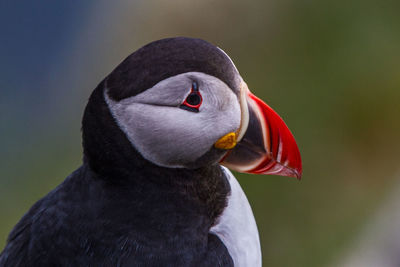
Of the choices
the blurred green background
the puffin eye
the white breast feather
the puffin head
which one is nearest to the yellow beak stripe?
the puffin head

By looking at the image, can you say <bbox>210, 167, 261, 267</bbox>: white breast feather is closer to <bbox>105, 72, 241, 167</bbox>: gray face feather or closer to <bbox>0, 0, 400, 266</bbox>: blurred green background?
<bbox>105, 72, 241, 167</bbox>: gray face feather

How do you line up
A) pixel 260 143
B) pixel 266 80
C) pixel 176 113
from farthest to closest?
pixel 266 80 < pixel 260 143 < pixel 176 113

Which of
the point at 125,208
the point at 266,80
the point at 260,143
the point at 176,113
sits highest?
the point at 176,113

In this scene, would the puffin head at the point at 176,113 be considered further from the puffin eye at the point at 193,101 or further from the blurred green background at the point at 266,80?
the blurred green background at the point at 266,80

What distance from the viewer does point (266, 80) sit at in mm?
2756

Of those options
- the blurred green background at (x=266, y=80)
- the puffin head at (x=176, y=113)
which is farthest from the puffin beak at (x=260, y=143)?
the blurred green background at (x=266, y=80)

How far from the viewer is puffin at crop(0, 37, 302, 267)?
100cm

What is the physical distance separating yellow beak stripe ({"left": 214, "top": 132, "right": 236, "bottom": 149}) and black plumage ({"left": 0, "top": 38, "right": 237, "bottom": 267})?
0.32 feet

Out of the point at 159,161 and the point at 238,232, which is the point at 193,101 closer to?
the point at 159,161

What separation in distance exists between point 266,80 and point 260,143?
1.69 metres

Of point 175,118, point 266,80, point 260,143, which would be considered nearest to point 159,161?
point 175,118

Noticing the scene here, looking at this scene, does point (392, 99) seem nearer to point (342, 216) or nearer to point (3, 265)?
point (342, 216)

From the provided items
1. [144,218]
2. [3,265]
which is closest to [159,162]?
[144,218]

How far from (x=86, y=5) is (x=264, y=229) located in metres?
1.60
